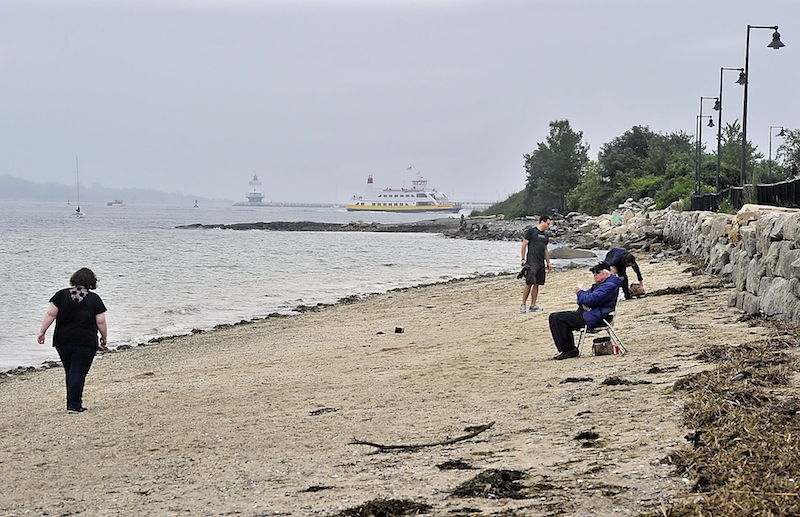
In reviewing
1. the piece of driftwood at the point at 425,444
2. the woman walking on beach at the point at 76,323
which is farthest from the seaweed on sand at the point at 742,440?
the woman walking on beach at the point at 76,323

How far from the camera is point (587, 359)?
10.1 meters

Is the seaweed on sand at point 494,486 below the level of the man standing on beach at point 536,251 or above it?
below

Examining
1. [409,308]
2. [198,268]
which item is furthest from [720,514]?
[198,268]

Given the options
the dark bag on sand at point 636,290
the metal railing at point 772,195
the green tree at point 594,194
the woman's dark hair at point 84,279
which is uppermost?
the green tree at point 594,194

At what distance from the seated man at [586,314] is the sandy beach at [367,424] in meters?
0.39

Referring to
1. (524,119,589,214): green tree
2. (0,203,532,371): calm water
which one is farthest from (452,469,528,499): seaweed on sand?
(524,119,589,214): green tree

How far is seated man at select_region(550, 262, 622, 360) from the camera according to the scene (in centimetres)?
1050

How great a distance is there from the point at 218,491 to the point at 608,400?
10.6ft

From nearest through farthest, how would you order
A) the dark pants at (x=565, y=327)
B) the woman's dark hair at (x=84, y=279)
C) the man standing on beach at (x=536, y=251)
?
the woman's dark hair at (x=84, y=279)
the dark pants at (x=565, y=327)
the man standing on beach at (x=536, y=251)

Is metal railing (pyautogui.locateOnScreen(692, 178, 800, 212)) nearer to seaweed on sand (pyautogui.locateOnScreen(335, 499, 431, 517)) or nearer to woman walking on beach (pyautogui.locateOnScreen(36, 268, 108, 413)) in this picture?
woman walking on beach (pyautogui.locateOnScreen(36, 268, 108, 413))

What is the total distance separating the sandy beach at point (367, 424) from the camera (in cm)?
568

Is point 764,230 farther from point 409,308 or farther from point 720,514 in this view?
point 409,308

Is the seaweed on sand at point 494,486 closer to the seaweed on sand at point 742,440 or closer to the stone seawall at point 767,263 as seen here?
the seaweed on sand at point 742,440

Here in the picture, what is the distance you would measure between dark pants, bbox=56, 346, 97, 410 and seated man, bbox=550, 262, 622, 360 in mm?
5176
